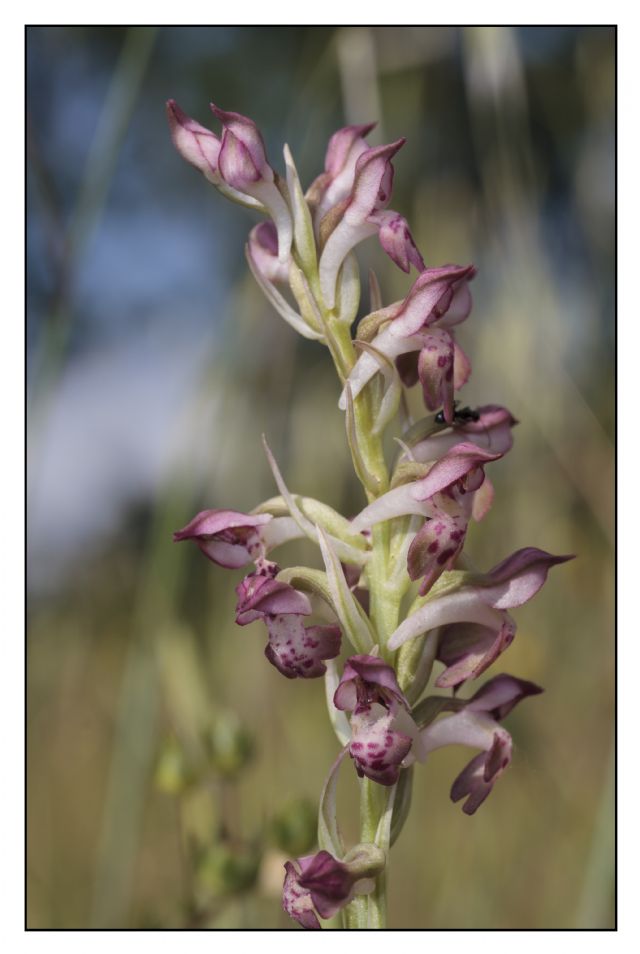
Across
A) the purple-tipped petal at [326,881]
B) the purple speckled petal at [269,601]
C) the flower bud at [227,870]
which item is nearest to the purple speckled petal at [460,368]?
the purple speckled petal at [269,601]

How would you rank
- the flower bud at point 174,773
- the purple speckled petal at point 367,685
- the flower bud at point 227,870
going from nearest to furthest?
the purple speckled petal at point 367,685 < the flower bud at point 227,870 < the flower bud at point 174,773

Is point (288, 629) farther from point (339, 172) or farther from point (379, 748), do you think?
point (339, 172)

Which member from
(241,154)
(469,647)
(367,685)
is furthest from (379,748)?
(241,154)

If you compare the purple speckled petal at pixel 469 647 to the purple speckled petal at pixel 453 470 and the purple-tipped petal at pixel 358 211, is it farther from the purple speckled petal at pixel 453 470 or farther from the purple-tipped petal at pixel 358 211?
the purple-tipped petal at pixel 358 211

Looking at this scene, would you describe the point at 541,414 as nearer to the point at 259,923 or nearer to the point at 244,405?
the point at 244,405
